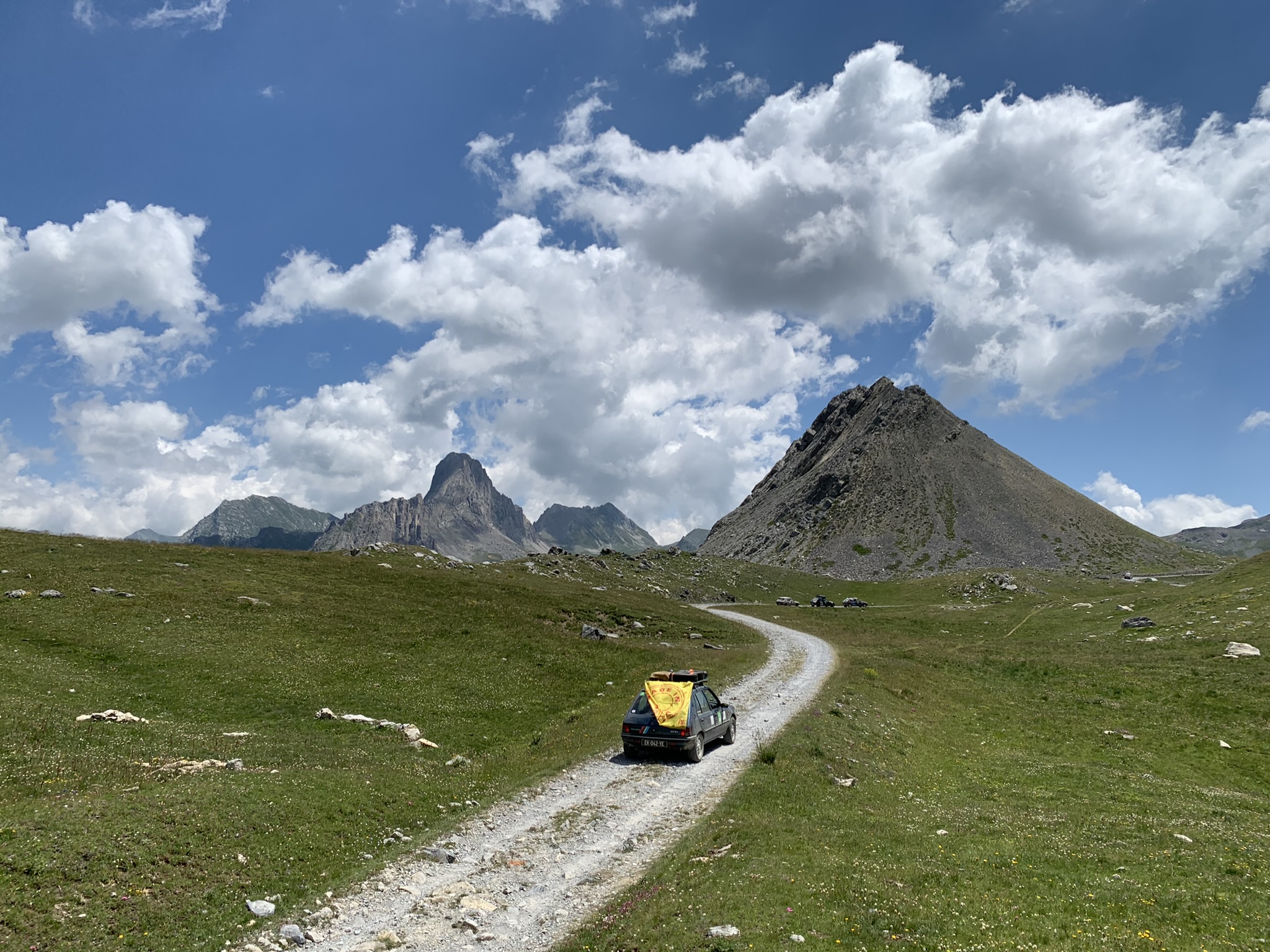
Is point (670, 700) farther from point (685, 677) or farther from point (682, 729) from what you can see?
point (685, 677)

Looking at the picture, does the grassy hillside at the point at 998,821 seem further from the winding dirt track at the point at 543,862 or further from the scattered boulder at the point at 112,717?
the scattered boulder at the point at 112,717

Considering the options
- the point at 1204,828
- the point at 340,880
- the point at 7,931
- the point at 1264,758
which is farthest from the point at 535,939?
the point at 1264,758

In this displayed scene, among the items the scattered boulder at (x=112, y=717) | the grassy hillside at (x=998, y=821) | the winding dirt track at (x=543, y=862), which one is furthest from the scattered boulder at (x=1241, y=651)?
the scattered boulder at (x=112, y=717)

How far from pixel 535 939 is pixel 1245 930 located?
13476 mm

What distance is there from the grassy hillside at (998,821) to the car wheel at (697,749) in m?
2.80

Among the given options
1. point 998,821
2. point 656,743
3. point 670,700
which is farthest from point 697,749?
point 998,821

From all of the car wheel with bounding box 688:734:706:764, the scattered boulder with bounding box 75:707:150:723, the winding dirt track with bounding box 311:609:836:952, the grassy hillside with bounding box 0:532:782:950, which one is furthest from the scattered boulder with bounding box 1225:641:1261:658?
the scattered boulder with bounding box 75:707:150:723

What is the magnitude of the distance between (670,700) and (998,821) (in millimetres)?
12054

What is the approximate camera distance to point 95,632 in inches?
1448

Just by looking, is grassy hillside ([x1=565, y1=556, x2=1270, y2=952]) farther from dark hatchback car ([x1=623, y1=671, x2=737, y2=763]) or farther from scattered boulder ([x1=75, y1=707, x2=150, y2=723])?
scattered boulder ([x1=75, y1=707, x2=150, y2=723])

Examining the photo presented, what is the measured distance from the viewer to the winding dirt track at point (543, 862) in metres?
12.9

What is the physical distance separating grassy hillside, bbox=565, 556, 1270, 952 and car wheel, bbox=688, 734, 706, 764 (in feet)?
9.19

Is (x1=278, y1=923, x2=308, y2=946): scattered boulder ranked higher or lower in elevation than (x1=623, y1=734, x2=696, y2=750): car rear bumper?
higher

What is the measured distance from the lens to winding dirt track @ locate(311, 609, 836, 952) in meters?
12.9
